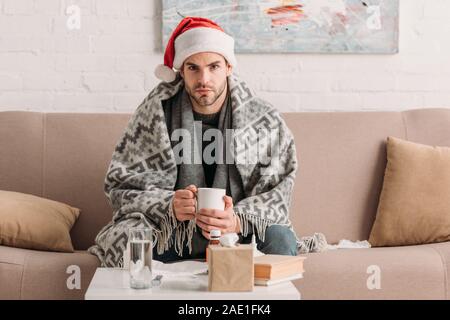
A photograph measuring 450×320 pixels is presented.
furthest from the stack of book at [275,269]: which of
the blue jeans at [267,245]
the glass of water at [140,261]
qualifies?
Answer: the blue jeans at [267,245]

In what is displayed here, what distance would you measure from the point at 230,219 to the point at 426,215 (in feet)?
2.84

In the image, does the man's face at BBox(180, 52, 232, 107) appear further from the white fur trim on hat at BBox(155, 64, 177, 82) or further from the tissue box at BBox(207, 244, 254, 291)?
the tissue box at BBox(207, 244, 254, 291)

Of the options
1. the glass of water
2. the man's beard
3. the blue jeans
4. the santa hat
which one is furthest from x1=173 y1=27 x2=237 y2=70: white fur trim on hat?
the glass of water

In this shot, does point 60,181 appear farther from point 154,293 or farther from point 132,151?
point 154,293

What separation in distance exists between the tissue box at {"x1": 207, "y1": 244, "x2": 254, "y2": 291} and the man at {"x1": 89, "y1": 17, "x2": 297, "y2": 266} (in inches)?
24.1

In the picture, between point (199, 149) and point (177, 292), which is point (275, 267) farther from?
point (199, 149)

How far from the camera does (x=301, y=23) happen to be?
322 cm

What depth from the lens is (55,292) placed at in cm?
223

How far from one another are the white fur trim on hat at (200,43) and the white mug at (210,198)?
0.63 metres

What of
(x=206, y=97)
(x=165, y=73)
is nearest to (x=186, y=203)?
(x=206, y=97)

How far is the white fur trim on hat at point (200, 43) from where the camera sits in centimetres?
254

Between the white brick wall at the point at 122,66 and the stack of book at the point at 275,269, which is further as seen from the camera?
the white brick wall at the point at 122,66

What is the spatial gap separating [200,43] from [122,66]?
0.76 metres

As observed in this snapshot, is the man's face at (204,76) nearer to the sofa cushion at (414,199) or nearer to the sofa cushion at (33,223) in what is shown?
the sofa cushion at (33,223)
